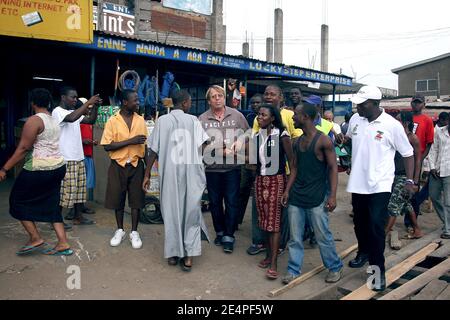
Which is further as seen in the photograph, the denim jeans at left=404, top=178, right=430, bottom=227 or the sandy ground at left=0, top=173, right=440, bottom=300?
the denim jeans at left=404, top=178, right=430, bottom=227

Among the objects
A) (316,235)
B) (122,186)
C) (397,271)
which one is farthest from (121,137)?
(397,271)

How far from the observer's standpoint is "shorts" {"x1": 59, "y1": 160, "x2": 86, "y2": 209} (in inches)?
191

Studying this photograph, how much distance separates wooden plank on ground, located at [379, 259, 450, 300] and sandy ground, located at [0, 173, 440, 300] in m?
0.64

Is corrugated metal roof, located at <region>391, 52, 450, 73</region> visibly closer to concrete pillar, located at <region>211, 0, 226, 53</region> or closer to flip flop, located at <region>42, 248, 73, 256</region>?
concrete pillar, located at <region>211, 0, 226, 53</region>

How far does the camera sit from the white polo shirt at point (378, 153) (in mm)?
3623

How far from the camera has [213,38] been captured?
14070mm

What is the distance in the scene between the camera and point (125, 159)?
4.34 m

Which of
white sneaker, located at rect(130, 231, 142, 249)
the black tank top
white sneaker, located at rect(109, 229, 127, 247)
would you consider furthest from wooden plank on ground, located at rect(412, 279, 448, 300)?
white sneaker, located at rect(109, 229, 127, 247)

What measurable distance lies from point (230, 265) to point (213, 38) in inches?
442

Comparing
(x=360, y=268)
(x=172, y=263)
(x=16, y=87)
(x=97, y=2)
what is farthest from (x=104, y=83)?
(x=360, y=268)

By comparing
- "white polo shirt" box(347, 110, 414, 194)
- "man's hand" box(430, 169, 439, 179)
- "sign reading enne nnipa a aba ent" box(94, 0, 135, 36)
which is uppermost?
"sign reading enne nnipa a aba ent" box(94, 0, 135, 36)

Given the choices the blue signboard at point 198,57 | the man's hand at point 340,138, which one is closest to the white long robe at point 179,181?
the man's hand at point 340,138

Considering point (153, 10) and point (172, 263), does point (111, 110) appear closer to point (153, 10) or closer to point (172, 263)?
point (172, 263)

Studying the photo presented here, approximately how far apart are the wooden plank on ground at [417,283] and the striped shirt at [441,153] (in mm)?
1704
